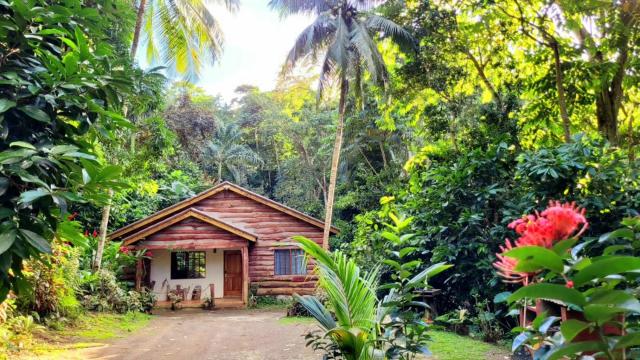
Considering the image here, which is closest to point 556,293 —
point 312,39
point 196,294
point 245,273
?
point 312,39

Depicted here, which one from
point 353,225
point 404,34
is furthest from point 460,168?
point 353,225

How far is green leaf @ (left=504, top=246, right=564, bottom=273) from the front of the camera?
1099mm

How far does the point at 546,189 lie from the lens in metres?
6.02

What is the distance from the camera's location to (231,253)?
17.0 metres

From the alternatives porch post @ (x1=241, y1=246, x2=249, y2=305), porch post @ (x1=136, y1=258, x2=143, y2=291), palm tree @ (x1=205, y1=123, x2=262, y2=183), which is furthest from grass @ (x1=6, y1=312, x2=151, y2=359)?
palm tree @ (x1=205, y1=123, x2=262, y2=183)

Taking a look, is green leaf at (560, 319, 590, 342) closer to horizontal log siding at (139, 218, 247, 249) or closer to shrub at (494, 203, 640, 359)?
shrub at (494, 203, 640, 359)

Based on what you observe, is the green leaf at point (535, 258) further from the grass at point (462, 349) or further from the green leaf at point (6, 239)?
the grass at point (462, 349)

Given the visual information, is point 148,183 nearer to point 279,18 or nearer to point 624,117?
point 279,18

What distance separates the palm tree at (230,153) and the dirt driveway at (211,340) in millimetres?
16189

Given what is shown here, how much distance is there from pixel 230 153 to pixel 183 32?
1641cm

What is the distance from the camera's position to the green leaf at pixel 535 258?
1.10m

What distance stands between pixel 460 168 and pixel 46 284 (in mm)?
7432

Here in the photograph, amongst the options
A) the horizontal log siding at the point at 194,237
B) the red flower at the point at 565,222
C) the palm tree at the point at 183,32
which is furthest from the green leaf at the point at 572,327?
the horizontal log siding at the point at 194,237

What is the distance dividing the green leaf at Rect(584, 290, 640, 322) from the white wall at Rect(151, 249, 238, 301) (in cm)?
1597
